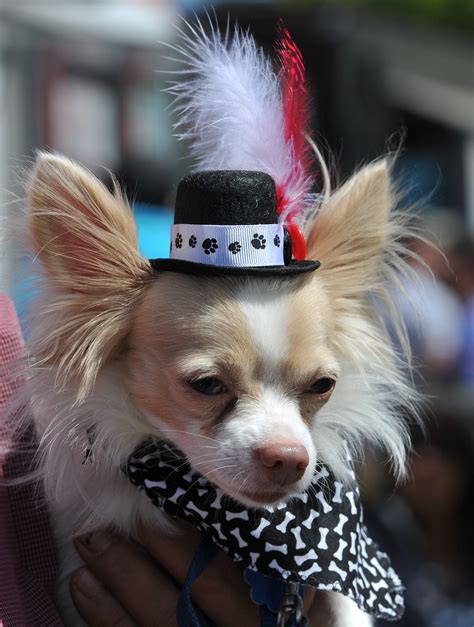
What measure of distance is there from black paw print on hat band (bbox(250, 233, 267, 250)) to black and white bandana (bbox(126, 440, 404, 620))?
56 cm

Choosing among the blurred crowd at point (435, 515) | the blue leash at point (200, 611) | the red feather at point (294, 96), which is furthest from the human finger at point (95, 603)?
the blurred crowd at point (435, 515)

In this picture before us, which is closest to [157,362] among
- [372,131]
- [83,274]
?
[83,274]

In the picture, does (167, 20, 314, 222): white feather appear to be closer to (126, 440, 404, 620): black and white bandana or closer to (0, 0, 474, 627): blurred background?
(0, 0, 474, 627): blurred background

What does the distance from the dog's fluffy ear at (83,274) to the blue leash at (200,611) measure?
48 centimetres

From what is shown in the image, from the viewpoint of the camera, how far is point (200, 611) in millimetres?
1977

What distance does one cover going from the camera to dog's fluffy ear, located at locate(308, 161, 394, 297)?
2186 millimetres

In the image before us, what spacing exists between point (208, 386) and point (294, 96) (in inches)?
29.7

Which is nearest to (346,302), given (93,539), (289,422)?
(289,422)

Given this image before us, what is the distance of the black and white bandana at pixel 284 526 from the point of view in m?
1.90

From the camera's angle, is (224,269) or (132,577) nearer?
(224,269)

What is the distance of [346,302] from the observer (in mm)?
2234

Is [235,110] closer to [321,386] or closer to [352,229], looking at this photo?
[352,229]

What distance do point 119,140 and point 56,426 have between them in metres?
7.83

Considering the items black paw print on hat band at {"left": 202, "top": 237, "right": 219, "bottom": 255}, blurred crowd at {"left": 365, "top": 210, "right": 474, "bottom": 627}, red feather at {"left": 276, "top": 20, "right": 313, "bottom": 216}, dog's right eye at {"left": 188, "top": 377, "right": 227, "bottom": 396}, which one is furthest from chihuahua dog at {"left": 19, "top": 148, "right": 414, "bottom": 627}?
blurred crowd at {"left": 365, "top": 210, "right": 474, "bottom": 627}
